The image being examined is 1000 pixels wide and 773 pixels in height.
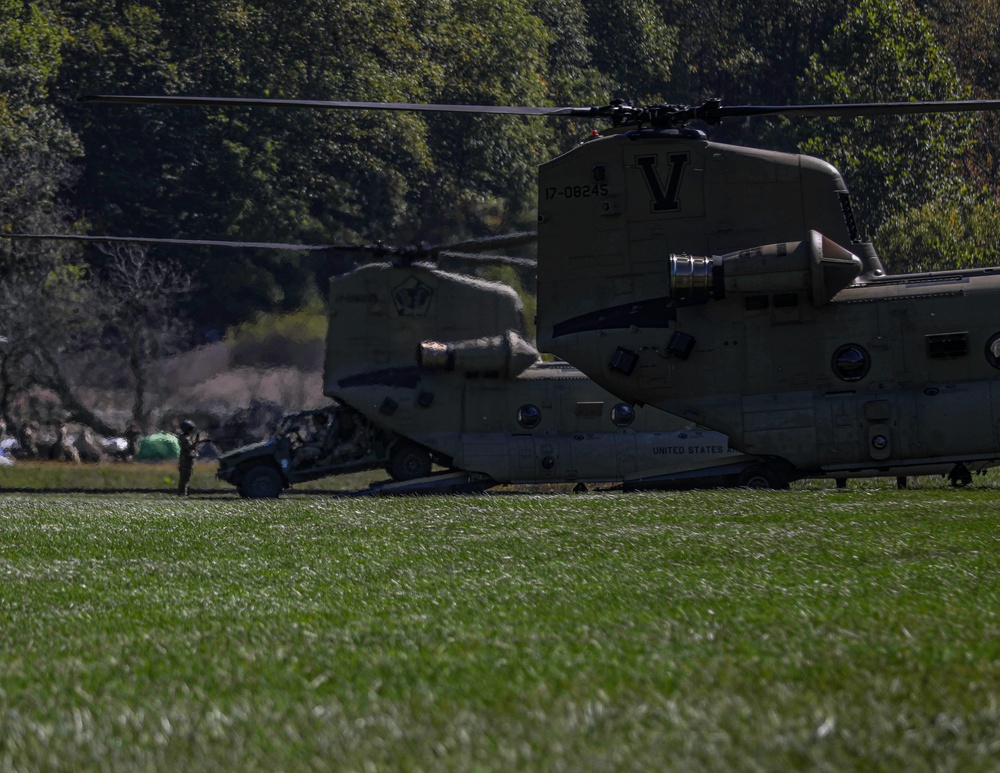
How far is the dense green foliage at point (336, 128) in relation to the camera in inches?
2403

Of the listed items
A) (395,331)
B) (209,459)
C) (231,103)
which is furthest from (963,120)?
(231,103)

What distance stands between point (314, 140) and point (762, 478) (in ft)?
163

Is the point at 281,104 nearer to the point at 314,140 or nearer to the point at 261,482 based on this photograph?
the point at 261,482

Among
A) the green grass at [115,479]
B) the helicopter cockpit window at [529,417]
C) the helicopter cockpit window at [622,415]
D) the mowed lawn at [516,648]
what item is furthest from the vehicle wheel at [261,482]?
the mowed lawn at [516,648]

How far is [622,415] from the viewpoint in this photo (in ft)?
93.8

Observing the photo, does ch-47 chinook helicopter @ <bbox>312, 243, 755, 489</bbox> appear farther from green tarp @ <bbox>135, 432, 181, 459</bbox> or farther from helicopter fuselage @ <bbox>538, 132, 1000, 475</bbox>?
green tarp @ <bbox>135, 432, 181, 459</bbox>

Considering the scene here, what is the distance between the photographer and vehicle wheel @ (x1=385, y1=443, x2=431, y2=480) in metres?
30.0

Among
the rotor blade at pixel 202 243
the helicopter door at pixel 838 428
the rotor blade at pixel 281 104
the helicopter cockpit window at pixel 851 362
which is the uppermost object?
the rotor blade at pixel 281 104

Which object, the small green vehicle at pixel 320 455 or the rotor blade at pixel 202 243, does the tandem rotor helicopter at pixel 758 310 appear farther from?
the small green vehicle at pixel 320 455

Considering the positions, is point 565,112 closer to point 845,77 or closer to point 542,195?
point 542,195

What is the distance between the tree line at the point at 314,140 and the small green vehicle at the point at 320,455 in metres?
20.3

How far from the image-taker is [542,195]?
23203 millimetres

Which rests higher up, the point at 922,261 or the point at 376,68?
the point at 376,68

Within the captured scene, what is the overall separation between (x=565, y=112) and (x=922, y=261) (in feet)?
124
